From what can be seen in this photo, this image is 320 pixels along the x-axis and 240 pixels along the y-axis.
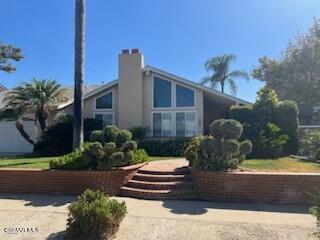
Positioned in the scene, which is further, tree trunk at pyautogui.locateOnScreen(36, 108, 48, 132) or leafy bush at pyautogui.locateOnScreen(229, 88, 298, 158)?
tree trunk at pyautogui.locateOnScreen(36, 108, 48, 132)

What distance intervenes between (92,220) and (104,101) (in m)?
16.0

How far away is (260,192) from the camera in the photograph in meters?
8.35

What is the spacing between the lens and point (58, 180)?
30.5 ft

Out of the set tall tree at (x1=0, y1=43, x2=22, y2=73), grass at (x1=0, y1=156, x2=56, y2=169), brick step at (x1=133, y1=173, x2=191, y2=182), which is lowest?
brick step at (x1=133, y1=173, x2=191, y2=182)

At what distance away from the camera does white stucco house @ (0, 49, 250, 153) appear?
1962 centimetres

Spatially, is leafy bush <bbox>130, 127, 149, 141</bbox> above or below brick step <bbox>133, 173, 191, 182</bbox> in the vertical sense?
above

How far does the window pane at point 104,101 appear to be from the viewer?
824 inches

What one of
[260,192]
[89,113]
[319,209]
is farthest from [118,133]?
[89,113]

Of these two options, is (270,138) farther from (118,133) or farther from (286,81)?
(286,81)

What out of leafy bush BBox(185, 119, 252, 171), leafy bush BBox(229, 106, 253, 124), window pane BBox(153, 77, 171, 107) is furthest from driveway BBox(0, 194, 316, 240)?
window pane BBox(153, 77, 171, 107)

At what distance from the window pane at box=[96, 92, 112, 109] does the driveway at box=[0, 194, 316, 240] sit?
41.3 ft

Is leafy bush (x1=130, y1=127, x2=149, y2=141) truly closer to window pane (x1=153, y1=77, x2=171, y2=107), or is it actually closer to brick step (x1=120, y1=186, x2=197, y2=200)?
window pane (x1=153, y1=77, x2=171, y2=107)

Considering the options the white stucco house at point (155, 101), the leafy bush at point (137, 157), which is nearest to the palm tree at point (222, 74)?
the white stucco house at point (155, 101)

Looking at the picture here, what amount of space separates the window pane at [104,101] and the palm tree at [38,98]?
9.11 ft
